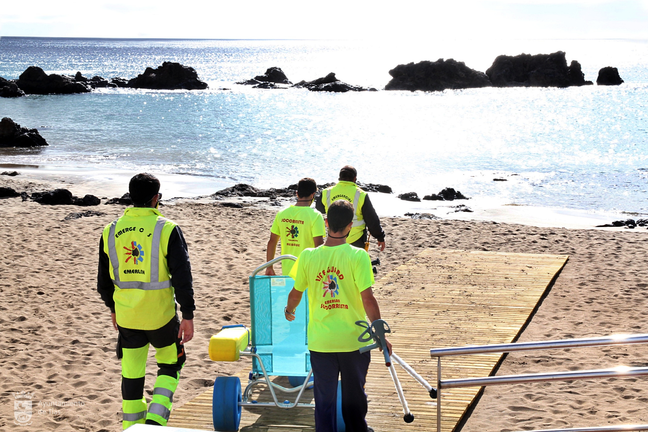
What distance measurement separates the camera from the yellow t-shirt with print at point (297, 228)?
A: 5676 mm

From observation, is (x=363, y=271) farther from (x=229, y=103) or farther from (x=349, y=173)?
(x=229, y=103)

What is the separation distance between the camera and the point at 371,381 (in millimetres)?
5504

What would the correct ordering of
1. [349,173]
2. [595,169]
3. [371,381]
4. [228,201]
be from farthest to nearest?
[595,169] < [228,201] < [349,173] < [371,381]

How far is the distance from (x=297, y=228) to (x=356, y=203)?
110 centimetres

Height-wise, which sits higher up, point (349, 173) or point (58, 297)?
point (349, 173)

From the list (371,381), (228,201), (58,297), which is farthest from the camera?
(228,201)

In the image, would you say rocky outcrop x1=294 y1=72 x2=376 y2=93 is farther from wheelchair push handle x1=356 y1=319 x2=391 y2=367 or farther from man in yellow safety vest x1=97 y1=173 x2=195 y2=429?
wheelchair push handle x1=356 y1=319 x2=391 y2=367

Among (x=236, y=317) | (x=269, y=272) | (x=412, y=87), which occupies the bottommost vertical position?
(x=236, y=317)

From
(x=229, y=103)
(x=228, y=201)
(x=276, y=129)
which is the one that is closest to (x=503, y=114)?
(x=276, y=129)

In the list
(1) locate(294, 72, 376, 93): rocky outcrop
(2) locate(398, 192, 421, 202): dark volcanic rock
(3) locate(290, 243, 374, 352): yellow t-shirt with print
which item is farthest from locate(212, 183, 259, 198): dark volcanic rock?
(1) locate(294, 72, 376, 93): rocky outcrop

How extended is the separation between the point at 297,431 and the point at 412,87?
3523 inches

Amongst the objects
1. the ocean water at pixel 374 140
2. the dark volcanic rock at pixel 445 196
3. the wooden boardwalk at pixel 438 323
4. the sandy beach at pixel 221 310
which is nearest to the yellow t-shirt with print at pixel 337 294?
the wooden boardwalk at pixel 438 323

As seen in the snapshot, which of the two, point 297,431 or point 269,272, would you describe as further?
point 269,272

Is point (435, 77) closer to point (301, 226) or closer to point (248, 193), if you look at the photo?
point (248, 193)
